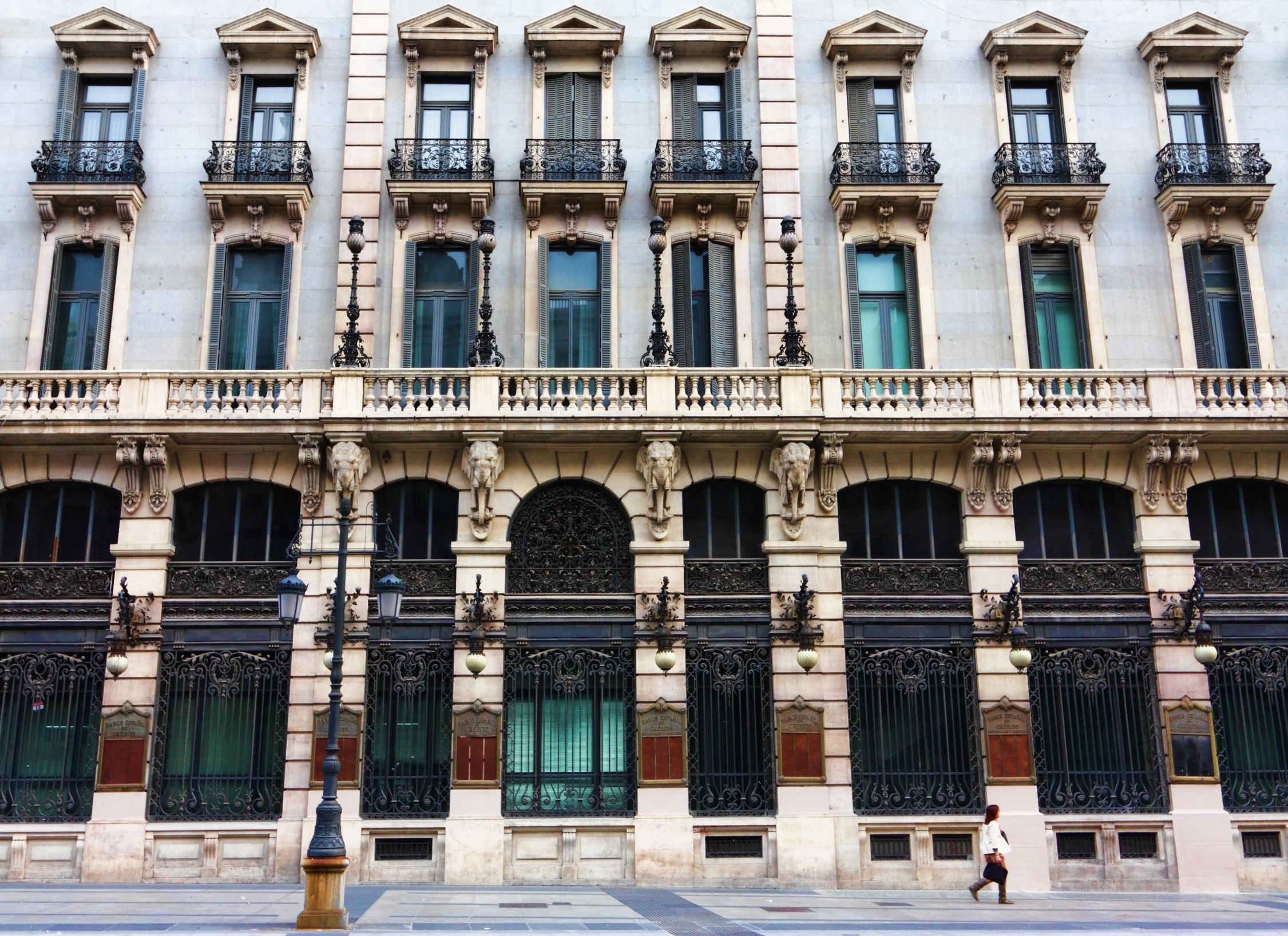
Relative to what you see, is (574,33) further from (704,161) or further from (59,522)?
(59,522)

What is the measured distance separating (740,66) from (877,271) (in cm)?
555

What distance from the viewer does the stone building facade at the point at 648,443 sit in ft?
70.8

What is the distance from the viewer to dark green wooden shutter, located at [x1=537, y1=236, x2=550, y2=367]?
2407 cm

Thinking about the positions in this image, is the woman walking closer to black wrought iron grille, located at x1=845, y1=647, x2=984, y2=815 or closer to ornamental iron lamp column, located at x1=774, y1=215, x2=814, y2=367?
black wrought iron grille, located at x1=845, y1=647, x2=984, y2=815

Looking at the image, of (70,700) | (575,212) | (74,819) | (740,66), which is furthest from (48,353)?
→ (740,66)

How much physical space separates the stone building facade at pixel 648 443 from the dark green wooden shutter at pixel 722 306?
10 centimetres

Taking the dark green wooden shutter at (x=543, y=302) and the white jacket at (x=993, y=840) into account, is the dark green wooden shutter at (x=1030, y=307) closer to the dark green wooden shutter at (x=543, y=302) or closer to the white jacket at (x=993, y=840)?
the white jacket at (x=993, y=840)

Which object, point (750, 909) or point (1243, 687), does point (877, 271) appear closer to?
point (1243, 687)

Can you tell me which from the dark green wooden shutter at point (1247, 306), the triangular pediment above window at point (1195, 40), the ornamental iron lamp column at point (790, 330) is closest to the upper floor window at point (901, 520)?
the ornamental iron lamp column at point (790, 330)

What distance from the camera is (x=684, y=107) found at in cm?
2575

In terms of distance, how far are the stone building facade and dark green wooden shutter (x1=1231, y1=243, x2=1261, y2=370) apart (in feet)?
0.28

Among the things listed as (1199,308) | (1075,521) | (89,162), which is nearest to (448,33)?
(89,162)

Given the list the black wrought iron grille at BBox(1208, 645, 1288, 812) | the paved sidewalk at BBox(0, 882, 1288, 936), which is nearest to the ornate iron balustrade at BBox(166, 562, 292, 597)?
the paved sidewalk at BBox(0, 882, 1288, 936)

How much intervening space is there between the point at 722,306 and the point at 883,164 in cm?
474
